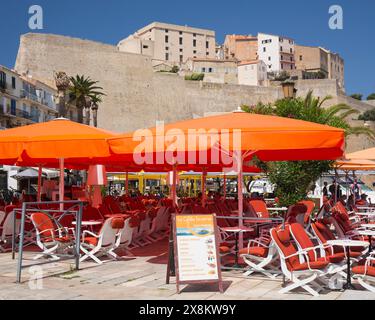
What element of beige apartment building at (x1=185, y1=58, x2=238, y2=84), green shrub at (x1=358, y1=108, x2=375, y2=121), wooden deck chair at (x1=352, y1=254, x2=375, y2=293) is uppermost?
beige apartment building at (x1=185, y1=58, x2=238, y2=84)

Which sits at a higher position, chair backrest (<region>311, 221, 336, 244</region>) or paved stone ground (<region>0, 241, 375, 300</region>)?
chair backrest (<region>311, 221, 336, 244</region>)

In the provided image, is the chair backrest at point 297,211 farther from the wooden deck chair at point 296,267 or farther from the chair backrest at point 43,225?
the chair backrest at point 43,225

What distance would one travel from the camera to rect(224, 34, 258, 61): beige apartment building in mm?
107831

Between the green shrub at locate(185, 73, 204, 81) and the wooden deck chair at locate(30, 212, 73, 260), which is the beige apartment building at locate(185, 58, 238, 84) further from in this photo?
the wooden deck chair at locate(30, 212, 73, 260)

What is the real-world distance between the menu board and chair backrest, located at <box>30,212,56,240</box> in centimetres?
287

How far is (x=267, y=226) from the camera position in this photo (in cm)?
905

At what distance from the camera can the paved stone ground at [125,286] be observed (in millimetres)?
5441

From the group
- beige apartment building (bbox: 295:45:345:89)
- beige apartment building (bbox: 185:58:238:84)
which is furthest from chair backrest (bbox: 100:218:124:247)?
beige apartment building (bbox: 295:45:345:89)

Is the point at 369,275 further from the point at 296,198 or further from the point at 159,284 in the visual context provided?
the point at 296,198

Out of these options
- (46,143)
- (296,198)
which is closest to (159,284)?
(46,143)

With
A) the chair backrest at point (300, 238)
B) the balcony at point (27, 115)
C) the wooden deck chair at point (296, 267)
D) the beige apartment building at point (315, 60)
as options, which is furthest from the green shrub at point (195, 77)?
the wooden deck chair at point (296, 267)

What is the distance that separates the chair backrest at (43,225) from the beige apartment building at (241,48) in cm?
10264

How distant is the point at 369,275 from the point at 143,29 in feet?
338

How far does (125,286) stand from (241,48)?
107215 mm
